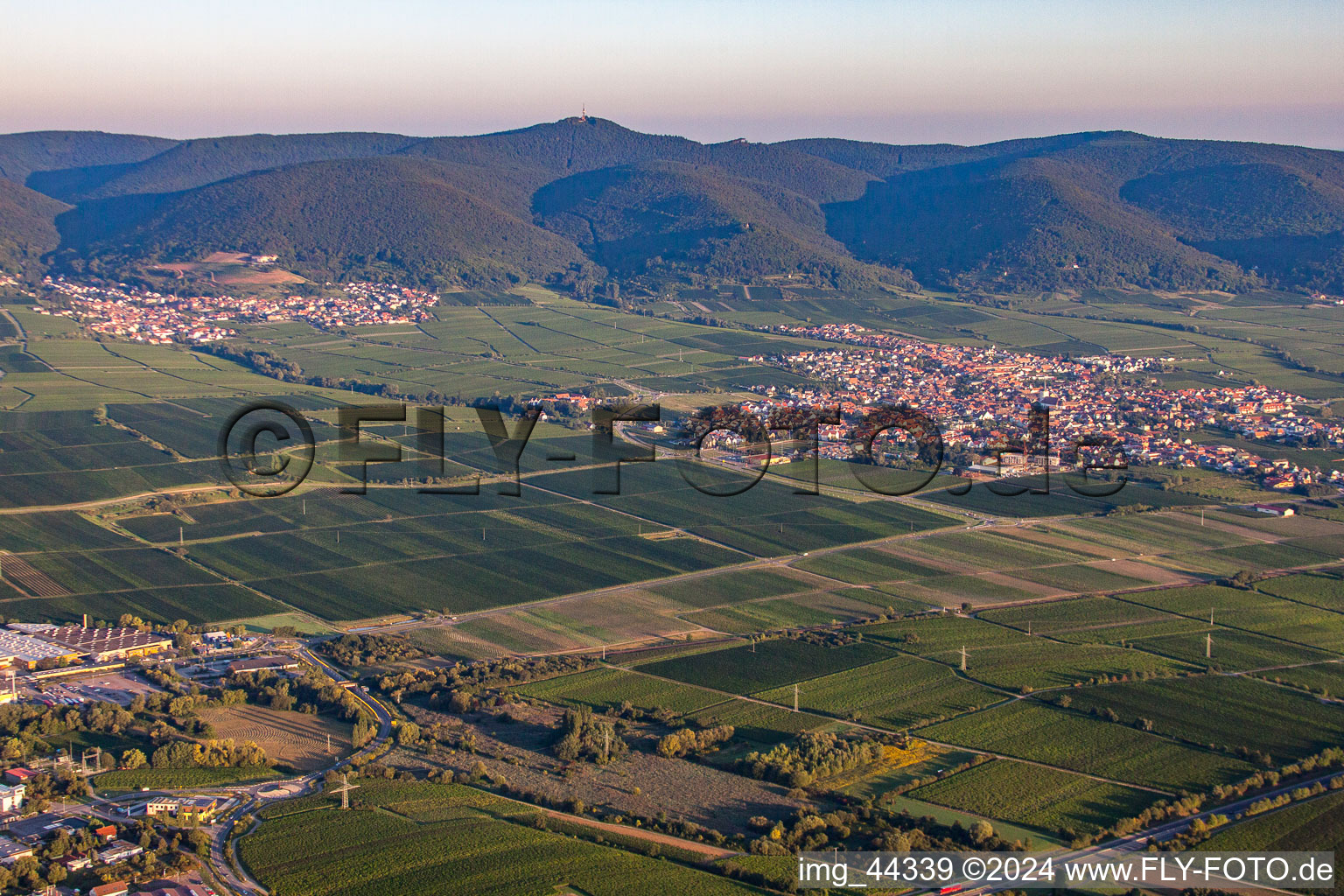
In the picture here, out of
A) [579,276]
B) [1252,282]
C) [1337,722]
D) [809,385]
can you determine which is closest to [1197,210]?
[1252,282]

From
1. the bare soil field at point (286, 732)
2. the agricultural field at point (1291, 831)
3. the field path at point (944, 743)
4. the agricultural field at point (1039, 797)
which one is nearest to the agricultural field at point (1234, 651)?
the field path at point (944, 743)

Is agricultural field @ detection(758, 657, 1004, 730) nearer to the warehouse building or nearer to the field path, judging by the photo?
the field path

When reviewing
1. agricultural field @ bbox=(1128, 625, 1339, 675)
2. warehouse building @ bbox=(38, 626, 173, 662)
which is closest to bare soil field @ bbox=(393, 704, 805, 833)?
warehouse building @ bbox=(38, 626, 173, 662)

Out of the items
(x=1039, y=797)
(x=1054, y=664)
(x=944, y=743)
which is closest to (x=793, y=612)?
(x=1054, y=664)

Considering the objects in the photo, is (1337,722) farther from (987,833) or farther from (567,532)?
(567,532)

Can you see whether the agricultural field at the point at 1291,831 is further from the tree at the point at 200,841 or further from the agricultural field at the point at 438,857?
the tree at the point at 200,841

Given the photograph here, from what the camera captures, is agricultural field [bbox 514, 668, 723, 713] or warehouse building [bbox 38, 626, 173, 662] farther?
warehouse building [bbox 38, 626, 173, 662]
